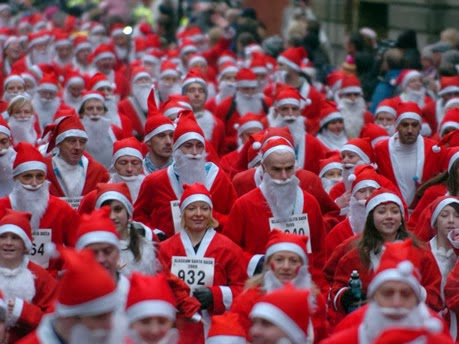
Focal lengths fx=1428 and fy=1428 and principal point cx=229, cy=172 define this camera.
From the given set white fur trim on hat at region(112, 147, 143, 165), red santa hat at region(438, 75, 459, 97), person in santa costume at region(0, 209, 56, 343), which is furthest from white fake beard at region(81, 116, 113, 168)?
person in santa costume at region(0, 209, 56, 343)

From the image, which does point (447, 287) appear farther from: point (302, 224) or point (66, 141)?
point (66, 141)

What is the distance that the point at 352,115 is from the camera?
17.1 meters

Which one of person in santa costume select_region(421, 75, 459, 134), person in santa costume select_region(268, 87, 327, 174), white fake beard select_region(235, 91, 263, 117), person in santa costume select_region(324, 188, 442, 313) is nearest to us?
person in santa costume select_region(324, 188, 442, 313)

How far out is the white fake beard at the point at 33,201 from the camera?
10.8 meters

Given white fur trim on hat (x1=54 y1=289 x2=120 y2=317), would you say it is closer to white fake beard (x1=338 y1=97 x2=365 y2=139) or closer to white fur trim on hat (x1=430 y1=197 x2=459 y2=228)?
white fur trim on hat (x1=430 y1=197 x2=459 y2=228)

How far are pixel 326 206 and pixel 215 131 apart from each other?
14.5 feet

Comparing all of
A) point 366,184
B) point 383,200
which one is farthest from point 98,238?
point 366,184

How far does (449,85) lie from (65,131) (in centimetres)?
558

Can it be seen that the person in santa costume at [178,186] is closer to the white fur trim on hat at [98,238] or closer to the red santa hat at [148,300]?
the white fur trim on hat at [98,238]

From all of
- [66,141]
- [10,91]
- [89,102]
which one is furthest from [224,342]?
[10,91]

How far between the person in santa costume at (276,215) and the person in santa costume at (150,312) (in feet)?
10.7

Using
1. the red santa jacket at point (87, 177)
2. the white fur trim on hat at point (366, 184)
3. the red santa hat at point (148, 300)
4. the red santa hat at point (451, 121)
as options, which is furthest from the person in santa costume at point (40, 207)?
the red santa hat at point (451, 121)

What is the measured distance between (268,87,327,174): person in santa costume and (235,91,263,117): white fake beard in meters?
1.49

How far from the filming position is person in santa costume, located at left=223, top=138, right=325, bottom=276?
1080 centimetres
